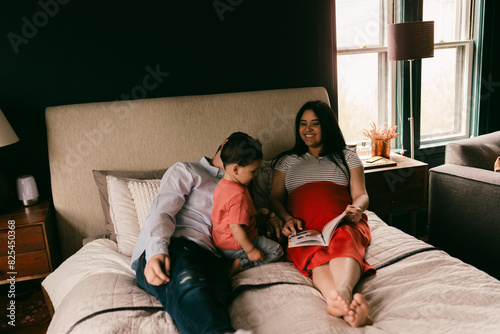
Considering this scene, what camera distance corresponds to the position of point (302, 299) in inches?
57.1

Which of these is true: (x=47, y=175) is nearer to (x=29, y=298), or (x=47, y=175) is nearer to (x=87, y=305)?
(x=29, y=298)

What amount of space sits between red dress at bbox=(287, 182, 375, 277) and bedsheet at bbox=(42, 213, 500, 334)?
70 mm

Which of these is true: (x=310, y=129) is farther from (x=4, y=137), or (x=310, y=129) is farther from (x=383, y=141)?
(x=4, y=137)

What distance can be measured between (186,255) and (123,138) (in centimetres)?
105

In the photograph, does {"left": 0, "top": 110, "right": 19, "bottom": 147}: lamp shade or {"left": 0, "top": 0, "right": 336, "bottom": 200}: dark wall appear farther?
{"left": 0, "top": 0, "right": 336, "bottom": 200}: dark wall

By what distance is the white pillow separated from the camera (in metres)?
1.94

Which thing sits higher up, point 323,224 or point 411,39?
point 411,39

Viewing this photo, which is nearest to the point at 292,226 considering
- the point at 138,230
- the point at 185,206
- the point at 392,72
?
the point at 185,206

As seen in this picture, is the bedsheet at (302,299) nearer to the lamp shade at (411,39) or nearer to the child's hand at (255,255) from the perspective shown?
the child's hand at (255,255)

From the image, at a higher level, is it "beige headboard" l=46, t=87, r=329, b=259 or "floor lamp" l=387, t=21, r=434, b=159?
"floor lamp" l=387, t=21, r=434, b=159

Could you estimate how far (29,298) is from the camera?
2.39m

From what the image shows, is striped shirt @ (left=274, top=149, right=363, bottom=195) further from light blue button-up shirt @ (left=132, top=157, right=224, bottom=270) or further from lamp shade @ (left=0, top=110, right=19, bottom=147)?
lamp shade @ (left=0, top=110, right=19, bottom=147)

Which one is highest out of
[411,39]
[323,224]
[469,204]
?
[411,39]

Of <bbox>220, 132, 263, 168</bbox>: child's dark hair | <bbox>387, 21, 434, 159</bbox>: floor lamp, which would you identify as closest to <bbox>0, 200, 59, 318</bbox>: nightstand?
<bbox>220, 132, 263, 168</bbox>: child's dark hair
